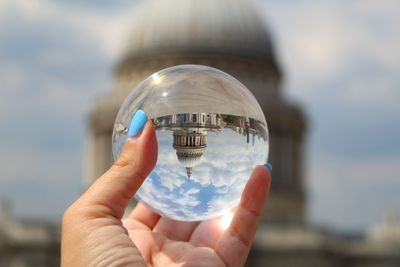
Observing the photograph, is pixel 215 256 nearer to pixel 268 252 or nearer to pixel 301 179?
pixel 268 252

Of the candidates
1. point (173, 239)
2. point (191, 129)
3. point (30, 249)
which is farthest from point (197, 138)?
point (30, 249)

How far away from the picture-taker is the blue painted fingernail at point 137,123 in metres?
5.16

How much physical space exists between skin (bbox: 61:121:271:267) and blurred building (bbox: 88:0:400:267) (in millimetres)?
59070

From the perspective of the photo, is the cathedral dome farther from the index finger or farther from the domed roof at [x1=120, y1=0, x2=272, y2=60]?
the domed roof at [x1=120, y1=0, x2=272, y2=60]

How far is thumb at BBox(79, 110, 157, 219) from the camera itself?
16.6 ft

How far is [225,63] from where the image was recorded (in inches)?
2709

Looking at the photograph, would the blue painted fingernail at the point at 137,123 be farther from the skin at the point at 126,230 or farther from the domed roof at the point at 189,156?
the domed roof at the point at 189,156

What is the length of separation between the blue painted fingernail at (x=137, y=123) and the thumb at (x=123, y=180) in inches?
2.4

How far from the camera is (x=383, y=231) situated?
81.2 m

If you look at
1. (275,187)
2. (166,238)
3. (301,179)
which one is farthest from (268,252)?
(166,238)

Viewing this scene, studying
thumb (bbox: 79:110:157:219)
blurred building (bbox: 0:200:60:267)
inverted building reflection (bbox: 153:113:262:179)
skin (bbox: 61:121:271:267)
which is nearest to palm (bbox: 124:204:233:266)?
skin (bbox: 61:121:271:267)

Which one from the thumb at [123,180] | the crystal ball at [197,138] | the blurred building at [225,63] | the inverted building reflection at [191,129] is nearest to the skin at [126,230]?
the thumb at [123,180]

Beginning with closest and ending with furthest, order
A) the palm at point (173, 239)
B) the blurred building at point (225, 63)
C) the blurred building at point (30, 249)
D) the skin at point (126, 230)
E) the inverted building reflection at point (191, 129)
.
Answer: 1. the skin at point (126, 230)
2. the inverted building reflection at point (191, 129)
3. the palm at point (173, 239)
4. the blurred building at point (30, 249)
5. the blurred building at point (225, 63)

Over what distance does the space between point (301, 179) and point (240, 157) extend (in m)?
66.9
